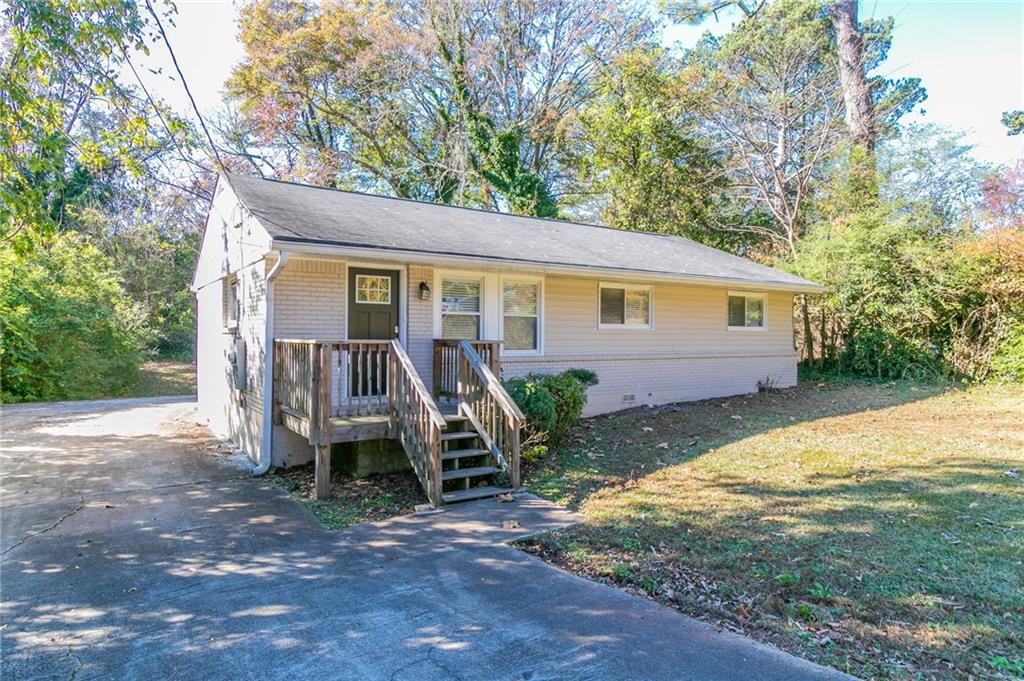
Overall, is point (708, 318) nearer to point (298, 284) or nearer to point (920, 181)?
point (298, 284)

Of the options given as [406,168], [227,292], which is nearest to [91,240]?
[406,168]

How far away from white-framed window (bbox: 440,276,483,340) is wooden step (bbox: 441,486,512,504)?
328 centimetres

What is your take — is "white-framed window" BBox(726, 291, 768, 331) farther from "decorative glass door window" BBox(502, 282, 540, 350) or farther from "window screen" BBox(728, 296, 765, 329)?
"decorative glass door window" BBox(502, 282, 540, 350)

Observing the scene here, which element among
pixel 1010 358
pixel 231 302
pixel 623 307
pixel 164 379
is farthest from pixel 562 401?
pixel 164 379

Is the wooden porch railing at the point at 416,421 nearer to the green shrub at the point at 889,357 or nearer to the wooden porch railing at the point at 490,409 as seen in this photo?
the wooden porch railing at the point at 490,409

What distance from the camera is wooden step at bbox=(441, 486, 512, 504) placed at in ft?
20.7

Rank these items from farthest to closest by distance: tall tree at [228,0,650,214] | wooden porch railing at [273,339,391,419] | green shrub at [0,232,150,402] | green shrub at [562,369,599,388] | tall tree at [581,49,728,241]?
tall tree at [228,0,650,214] → tall tree at [581,49,728,241] → green shrub at [0,232,150,402] → green shrub at [562,369,599,388] → wooden porch railing at [273,339,391,419]

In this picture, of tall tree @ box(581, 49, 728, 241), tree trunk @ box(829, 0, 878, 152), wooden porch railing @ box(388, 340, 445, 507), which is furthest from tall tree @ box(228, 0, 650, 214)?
wooden porch railing @ box(388, 340, 445, 507)

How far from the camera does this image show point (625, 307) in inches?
461

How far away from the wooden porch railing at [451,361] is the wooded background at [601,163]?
7.95m

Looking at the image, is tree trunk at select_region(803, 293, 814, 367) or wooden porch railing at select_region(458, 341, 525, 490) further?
tree trunk at select_region(803, 293, 814, 367)

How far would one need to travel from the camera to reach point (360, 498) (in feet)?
21.8

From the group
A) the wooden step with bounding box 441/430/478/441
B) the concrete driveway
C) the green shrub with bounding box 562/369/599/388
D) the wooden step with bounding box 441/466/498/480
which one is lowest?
the concrete driveway

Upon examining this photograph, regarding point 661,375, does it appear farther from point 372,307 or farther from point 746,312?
point 372,307
